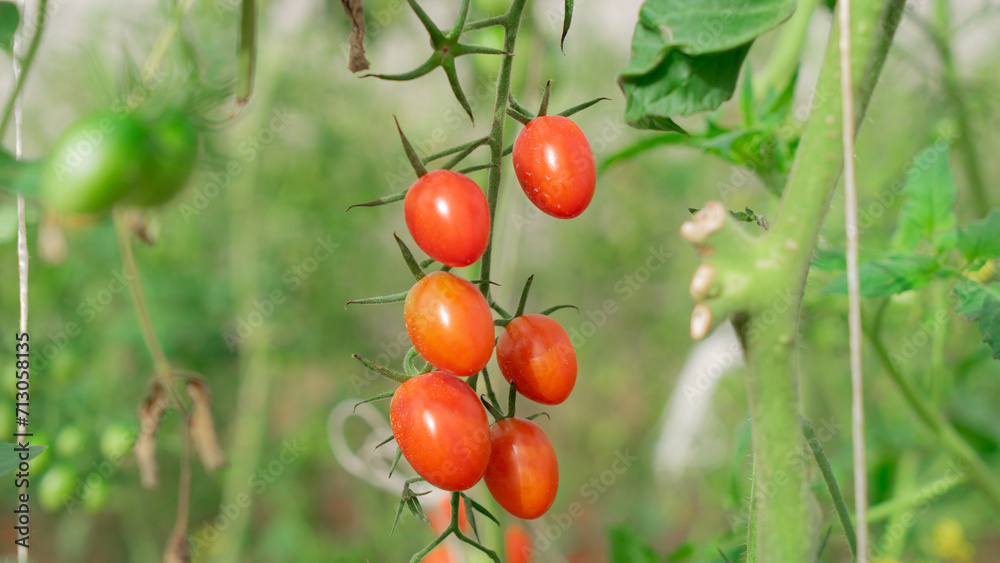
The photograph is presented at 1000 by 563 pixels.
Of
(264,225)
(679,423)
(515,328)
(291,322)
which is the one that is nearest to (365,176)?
(264,225)

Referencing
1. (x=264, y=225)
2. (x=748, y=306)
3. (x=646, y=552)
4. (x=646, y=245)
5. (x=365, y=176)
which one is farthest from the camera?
(x=646, y=245)

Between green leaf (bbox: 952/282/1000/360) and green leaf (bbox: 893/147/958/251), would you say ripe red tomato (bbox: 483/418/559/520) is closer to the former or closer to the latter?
green leaf (bbox: 952/282/1000/360)

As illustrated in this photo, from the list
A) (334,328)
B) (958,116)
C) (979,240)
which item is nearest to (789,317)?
(979,240)

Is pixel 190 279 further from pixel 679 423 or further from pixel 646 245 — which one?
pixel 646 245

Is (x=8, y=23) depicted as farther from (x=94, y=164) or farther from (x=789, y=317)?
(x=789, y=317)

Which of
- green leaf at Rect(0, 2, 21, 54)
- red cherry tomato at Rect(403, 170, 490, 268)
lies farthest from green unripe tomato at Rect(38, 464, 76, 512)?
red cherry tomato at Rect(403, 170, 490, 268)

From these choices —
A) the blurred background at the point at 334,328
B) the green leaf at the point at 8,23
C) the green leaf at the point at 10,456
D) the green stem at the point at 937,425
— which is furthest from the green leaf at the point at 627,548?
the green leaf at the point at 8,23

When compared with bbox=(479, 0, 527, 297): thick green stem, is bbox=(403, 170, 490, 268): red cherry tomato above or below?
below
